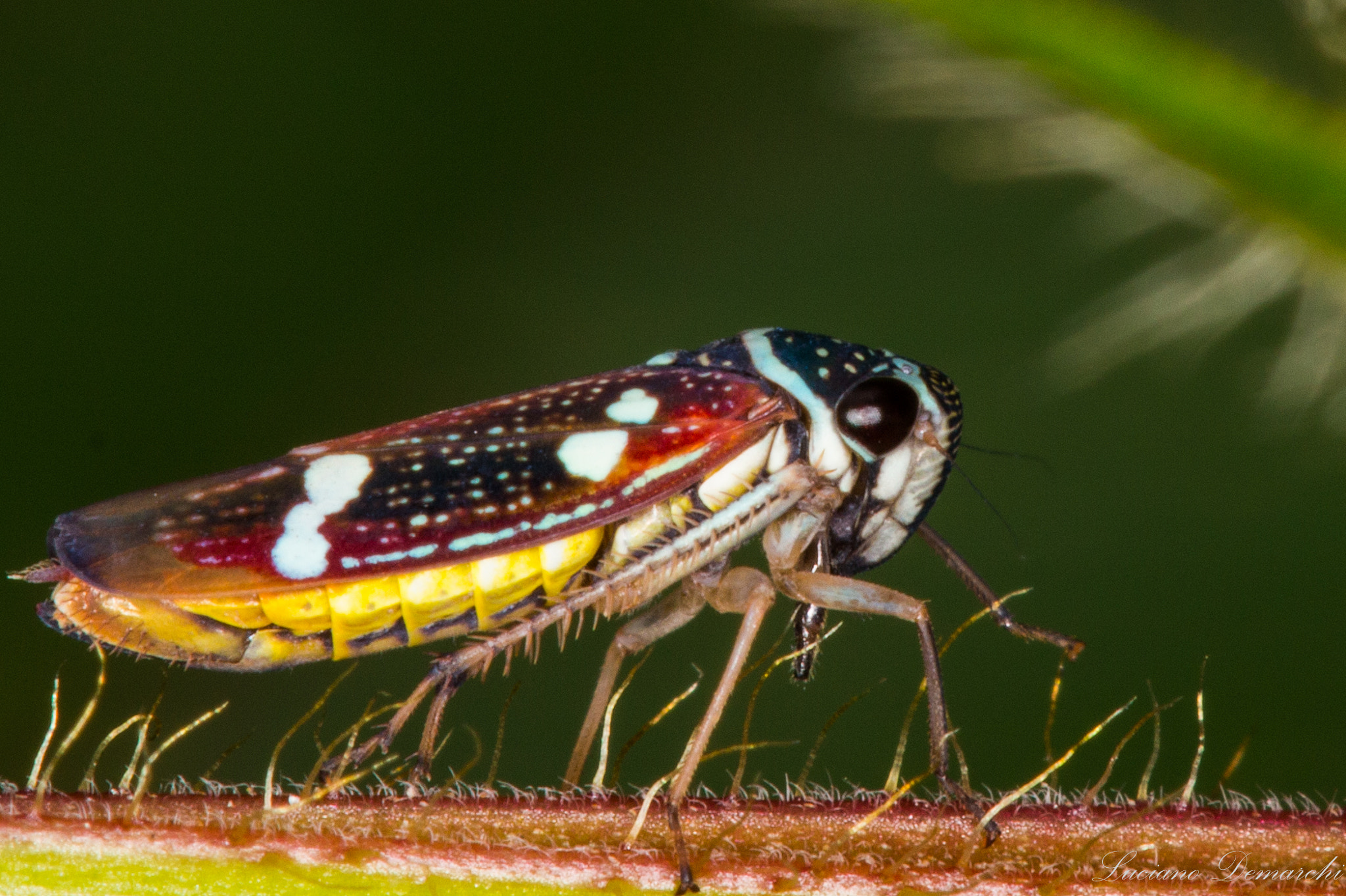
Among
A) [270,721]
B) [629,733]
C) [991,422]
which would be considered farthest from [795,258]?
[270,721]

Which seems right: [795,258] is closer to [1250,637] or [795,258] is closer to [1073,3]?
[1250,637]

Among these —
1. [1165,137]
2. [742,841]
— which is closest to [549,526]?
[742,841]

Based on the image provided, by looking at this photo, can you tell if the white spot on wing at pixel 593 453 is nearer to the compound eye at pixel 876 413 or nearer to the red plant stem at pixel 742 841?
the compound eye at pixel 876 413

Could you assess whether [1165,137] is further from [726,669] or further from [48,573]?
[48,573]

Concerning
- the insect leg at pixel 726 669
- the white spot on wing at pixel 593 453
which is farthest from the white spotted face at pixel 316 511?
the insect leg at pixel 726 669

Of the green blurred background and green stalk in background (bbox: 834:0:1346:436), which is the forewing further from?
the green blurred background

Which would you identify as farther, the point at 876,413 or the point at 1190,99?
the point at 876,413
